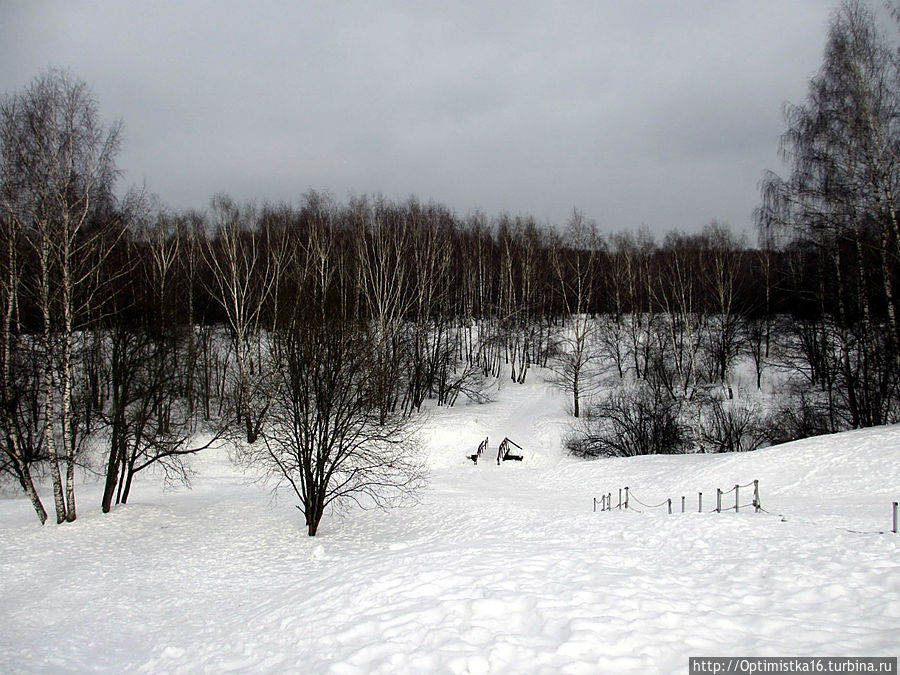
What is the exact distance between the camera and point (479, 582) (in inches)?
247

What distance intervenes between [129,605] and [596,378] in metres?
32.1

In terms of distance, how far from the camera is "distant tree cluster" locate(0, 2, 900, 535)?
1338 cm

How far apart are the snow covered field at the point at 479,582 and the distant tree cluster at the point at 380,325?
225 cm

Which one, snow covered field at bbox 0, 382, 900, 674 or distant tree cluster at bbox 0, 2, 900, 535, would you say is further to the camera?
distant tree cluster at bbox 0, 2, 900, 535

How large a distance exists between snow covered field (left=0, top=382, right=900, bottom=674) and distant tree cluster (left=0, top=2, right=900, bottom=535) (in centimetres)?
225

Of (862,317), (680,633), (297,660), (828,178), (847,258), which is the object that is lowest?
(297,660)

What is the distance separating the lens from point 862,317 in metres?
18.9

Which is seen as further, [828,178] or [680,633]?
[828,178]

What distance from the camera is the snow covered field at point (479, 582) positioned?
15.8ft

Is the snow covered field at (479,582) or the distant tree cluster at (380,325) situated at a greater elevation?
the distant tree cluster at (380,325)

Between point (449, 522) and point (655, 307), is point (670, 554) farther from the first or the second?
point (655, 307)

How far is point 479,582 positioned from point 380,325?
19647 millimetres

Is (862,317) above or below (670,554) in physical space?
above

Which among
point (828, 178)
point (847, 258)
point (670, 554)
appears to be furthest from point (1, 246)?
point (847, 258)
